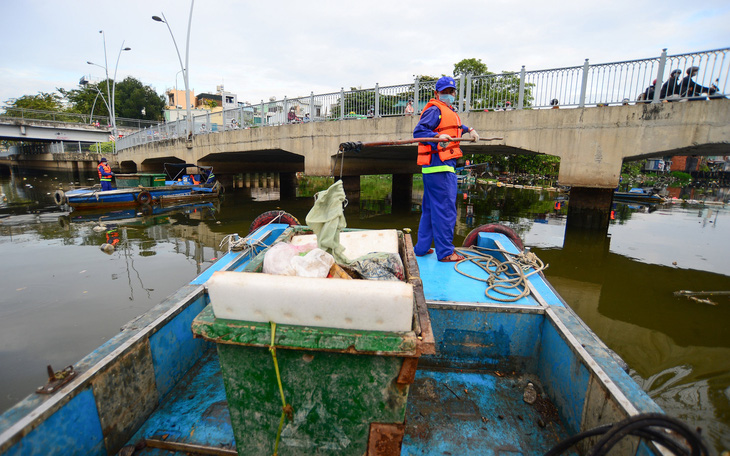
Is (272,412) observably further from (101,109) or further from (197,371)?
(101,109)

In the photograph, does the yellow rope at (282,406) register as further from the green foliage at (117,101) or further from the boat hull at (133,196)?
the green foliage at (117,101)

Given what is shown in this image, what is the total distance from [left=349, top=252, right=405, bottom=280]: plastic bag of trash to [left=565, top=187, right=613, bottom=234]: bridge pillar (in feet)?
32.7

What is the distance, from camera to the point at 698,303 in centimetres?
582

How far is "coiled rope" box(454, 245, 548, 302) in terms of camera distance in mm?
3349

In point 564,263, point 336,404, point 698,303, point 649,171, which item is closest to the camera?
point 336,404

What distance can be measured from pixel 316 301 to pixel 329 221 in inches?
32.0

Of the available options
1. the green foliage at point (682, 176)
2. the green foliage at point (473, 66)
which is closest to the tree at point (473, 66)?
the green foliage at point (473, 66)

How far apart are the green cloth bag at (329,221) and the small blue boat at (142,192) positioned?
52.2 feet

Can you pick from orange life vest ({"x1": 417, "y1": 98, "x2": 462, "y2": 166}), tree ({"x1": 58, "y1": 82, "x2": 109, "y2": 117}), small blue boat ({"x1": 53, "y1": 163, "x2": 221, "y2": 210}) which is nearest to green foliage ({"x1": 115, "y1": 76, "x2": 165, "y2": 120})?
tree ({"x1": 58, "y1": 82, "x2": 109, "y2": 117})

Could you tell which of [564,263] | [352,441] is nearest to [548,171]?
[564,263]

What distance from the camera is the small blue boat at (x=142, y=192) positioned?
46.2 feet

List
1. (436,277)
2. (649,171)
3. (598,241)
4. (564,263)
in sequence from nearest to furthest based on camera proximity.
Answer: (436,277)
(564,263)
(598,241)
(649,171)

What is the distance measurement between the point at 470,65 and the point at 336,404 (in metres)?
39.4

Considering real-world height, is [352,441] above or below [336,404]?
below
